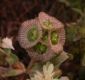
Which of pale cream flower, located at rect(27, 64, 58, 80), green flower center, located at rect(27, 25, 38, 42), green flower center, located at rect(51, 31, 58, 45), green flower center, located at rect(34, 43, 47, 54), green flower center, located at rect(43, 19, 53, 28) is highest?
green flower center, located at rect(43, 19, 53, 28)

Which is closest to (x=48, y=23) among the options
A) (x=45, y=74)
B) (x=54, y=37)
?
(x=54, y=37)

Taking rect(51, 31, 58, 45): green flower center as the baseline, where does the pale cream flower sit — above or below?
below

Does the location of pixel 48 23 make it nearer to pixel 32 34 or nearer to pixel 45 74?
pixel 32 34

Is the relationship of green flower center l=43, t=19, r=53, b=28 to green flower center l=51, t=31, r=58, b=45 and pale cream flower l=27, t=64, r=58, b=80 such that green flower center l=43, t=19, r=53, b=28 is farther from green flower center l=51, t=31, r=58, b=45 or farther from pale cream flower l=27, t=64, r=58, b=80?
pale cream flower l=27, t=64, r=58, b=80

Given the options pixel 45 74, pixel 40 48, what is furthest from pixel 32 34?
pixel 45 74

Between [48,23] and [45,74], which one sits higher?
[48,23]

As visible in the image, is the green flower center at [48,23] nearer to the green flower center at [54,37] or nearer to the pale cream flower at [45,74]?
the green flower center at [54,37]

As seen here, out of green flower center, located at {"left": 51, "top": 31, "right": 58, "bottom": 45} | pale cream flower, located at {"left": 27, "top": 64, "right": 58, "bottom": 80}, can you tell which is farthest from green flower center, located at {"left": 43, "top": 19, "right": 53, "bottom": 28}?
pale cream flower, located at {"left": 27, "top": 64, "right": 58, "bottom": 80}

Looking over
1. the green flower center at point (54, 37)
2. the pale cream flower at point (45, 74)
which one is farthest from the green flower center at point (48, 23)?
the pale cream flower at point (45, 74)
